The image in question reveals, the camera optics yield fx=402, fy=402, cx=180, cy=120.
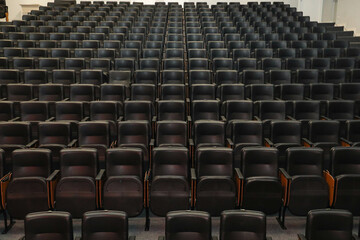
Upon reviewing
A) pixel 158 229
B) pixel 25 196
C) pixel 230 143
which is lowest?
pixel 158 229

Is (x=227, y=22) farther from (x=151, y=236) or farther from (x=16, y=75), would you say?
(x=151, y=236)

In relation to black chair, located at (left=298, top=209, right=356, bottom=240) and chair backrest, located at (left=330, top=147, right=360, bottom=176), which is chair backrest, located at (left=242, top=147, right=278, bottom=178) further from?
black chair, located at (left=298, top=209, right=356, bottom=240)

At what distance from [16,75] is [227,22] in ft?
12.8

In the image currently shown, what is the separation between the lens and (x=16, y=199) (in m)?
2.56

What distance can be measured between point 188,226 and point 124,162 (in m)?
0.87

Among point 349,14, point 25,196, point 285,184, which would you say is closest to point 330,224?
point 285,184

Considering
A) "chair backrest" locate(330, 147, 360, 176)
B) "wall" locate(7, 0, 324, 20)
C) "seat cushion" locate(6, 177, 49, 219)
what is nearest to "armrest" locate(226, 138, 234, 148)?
"chair backrest" locate(330, 147, 360, 176)

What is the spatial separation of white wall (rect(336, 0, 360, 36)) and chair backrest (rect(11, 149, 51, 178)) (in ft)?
21.2

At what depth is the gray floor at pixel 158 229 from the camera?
2564mm

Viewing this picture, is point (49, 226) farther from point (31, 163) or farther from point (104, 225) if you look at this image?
point (31, 163)

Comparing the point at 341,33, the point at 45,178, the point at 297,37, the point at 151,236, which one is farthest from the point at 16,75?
the point at 341,33

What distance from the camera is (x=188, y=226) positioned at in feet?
6.63

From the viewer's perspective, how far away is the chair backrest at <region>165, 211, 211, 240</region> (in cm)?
201

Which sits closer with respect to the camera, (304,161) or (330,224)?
(330,224)
